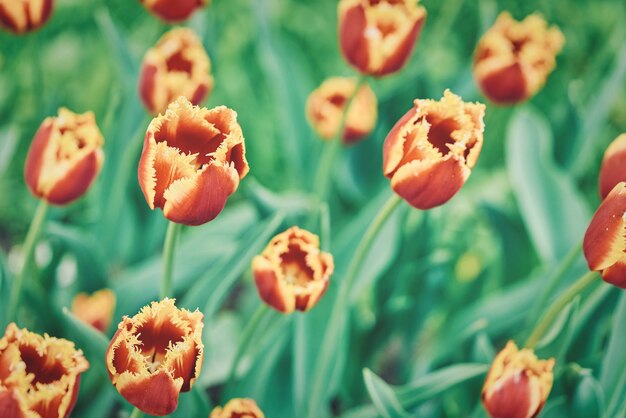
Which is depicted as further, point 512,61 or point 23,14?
point 512,61

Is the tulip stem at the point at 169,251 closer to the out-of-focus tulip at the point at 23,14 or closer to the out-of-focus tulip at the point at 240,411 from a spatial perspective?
the out-of-focus tulip at the point at 240,411

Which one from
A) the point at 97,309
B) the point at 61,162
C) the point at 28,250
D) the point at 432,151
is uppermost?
the point at 432,151

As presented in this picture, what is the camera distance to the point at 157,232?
105 centimetres

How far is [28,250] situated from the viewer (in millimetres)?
703

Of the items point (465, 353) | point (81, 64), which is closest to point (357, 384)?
point (465, 353)

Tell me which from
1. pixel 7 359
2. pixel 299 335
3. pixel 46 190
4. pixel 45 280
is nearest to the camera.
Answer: pixel 7 359

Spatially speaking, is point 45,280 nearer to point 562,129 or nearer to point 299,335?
point 299,335

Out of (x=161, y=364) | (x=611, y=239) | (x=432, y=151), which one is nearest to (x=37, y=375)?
(x=161, y=364)

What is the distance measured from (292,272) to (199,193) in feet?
0.52

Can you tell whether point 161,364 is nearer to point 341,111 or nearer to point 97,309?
point 97,309

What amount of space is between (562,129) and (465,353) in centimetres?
41

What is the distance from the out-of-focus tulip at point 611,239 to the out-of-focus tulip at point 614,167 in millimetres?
77

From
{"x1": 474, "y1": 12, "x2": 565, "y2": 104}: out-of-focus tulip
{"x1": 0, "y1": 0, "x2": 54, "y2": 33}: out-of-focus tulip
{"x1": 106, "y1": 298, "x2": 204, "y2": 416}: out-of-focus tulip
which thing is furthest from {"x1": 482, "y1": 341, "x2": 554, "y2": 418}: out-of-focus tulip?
{"x1": 0, "y1": 0, "x2": 54, "y2": 33}: out-of-focus tulip

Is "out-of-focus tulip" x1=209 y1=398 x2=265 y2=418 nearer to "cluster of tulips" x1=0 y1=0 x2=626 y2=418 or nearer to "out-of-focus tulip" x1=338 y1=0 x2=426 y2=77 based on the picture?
"cluster of tulips" x1=0 y1=0 x2=626 y2=418
